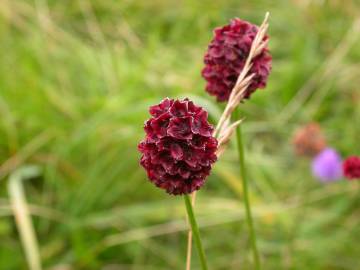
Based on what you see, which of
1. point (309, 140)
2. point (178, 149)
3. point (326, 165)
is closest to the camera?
point (178, 149)

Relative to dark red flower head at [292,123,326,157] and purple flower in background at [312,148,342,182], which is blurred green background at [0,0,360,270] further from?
dark red flower head at [292,123,326,157]

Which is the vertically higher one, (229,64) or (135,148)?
(135,148)

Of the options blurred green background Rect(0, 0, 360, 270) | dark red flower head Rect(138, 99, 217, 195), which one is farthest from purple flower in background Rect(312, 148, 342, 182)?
dark red flower head Rect(138, 99, 217, 195)

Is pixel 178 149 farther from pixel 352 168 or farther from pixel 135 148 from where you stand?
pixel 135 148

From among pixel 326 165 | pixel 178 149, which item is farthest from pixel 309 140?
pixel 178 149

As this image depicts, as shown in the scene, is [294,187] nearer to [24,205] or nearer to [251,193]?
[251,193]

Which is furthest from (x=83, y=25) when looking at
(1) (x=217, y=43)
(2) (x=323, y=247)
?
(1) (x=217, y=43)

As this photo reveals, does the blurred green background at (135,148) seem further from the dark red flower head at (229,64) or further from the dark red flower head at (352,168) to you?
the dark red flower head at (229,64)
